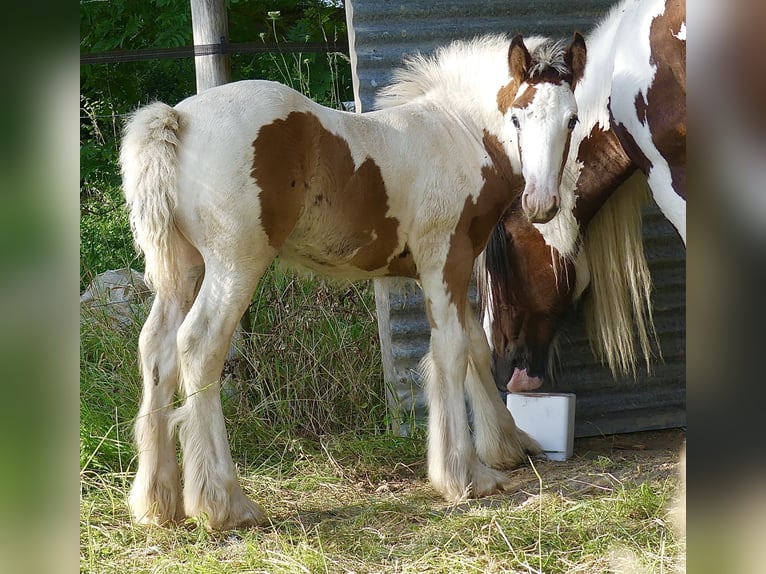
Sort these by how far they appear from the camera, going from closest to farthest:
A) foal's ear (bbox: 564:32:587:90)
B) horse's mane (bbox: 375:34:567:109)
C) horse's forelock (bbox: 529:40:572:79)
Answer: horse's forelock (bbox: 529:40:572:79) → foal's ear (bbox: 564:32:587:90) → horse's mane (bbox: 375:34:567:109)

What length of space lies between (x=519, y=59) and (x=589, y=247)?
4.26ft

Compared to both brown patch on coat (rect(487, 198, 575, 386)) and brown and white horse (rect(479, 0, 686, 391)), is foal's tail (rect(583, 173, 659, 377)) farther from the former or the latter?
brown patch on coat (rect(487, 198, 575, 386))

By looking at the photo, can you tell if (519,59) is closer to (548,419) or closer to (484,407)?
(484,407)

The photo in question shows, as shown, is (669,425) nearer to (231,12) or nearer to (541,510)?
(541,510)

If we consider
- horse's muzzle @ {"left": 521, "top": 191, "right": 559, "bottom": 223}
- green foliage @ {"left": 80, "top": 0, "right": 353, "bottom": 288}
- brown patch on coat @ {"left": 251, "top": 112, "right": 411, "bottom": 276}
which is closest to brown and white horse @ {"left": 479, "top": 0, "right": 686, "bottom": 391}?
horse's muzzle @ {"left": 521, "top": 191, "right": 559, "bottom": 223}

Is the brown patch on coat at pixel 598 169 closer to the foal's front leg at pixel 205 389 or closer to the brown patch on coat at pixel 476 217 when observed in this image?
the brown patch on coat at pixel 476 217

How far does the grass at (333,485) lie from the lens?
2.89 meters

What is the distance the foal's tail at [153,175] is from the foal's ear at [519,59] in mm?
1412

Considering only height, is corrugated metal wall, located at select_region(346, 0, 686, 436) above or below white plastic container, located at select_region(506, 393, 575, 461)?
above

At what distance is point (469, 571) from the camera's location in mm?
2756

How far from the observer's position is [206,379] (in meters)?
3.15

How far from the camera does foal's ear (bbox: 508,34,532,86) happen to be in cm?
Answer: 342

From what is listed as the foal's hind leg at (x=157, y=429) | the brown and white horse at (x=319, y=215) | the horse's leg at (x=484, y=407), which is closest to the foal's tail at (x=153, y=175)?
the brown and white horse at (x=319, y=215)
